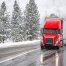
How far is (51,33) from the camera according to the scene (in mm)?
29781

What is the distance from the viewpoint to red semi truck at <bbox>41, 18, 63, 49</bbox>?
29344mm

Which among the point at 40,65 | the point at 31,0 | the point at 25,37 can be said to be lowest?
the point at 25,37

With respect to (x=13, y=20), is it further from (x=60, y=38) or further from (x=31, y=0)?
(x=60, y=38)

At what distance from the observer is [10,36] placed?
7038 centimetres

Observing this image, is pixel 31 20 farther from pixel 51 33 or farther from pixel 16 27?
pixel 51 33

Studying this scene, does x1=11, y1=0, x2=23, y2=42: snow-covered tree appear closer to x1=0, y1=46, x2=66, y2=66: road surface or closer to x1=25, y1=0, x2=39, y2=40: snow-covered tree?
x1=25, y1=0, x2=39, y2=40: snow-covered tree

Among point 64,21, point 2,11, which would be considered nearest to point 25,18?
point 2,11

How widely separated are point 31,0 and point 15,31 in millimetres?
8692

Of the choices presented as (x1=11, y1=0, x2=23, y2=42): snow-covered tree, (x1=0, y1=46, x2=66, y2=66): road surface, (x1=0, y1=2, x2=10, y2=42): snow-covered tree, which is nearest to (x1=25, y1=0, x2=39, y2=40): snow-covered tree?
(x1=11, y1=0, x2=23, y2=42): snow-covered tree

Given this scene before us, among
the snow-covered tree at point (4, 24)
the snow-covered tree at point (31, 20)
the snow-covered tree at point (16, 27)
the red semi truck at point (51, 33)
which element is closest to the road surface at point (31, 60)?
the red semi truck at point (51, 33)

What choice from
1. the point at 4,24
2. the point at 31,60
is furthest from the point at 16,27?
the point at 31,60

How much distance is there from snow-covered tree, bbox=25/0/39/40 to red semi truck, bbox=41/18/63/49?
40273mm

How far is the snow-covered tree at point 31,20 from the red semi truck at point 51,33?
40.3 metres

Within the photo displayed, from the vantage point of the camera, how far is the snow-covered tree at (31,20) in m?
70.6
